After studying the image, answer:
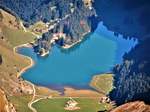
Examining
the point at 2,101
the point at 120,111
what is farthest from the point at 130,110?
the point at 2,101

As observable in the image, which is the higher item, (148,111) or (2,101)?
(2,101)

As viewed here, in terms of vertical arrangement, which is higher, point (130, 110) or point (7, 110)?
point (7, 110)

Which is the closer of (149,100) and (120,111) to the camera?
(120,111)

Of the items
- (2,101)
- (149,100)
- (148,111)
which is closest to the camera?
(148,111)

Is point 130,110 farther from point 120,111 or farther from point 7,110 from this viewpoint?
point 7,110

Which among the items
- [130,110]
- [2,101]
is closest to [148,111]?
[130,110]

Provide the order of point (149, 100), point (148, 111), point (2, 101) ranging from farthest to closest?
point (2, 101) < point (149, 100) < point (148, 111)

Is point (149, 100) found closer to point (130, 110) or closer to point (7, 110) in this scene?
point (130, 110)

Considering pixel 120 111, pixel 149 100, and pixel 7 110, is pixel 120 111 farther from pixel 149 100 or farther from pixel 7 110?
pixel 7 110

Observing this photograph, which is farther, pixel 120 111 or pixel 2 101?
pixel 2 101
